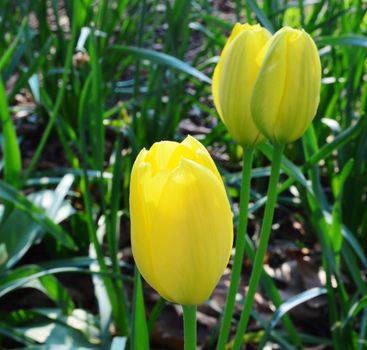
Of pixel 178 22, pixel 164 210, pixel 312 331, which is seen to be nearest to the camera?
pixel 164 210

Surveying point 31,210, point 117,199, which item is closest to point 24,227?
point 31,210

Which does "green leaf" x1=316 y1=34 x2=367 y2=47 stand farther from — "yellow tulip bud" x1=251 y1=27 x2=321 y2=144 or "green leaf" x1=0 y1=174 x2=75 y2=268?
"green leaf" x1=0 y1=174 x2=75 y2=268

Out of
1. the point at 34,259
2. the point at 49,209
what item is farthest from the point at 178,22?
the point at 34,259

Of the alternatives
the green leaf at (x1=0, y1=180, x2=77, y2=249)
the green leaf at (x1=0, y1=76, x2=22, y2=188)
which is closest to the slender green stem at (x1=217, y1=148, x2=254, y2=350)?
the green leaf at (x1=0, y1=180, x2=77, y2=249)

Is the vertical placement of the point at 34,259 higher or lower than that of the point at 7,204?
lower

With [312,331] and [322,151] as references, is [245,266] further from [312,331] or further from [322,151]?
[322,151]

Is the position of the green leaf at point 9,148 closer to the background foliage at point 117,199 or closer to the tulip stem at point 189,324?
the background foliage at point 117,199

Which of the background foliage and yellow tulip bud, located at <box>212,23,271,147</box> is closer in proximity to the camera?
yellow tulip bud, located at <box>212,23,271,147</box>

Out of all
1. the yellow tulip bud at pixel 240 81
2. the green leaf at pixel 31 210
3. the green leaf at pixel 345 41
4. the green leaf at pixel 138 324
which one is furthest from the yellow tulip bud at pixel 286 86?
the green leaf at pixel 31 210
